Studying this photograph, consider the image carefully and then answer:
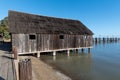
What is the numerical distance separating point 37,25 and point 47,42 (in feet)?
10.1

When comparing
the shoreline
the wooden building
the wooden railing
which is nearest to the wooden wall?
the wooden building

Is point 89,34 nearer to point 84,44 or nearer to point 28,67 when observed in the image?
point 84,44

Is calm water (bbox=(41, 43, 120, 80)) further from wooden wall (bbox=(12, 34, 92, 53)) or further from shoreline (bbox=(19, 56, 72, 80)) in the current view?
wooden wall (bbox=(12, 34, 92, 53))

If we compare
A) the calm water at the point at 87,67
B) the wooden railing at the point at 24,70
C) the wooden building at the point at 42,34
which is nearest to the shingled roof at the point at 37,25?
the wooden building at the point at 42,34

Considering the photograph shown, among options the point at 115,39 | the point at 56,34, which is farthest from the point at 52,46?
the point at 115,39

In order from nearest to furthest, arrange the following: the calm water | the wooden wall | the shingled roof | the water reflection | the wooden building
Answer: the calm water, the water reflection, the wooden wall, the wooden building, the shingled roof

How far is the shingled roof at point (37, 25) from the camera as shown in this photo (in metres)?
17.8

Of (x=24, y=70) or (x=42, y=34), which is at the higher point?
(x=42, y=34)

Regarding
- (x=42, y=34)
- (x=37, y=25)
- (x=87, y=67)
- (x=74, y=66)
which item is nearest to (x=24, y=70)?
(x=74, y=66)

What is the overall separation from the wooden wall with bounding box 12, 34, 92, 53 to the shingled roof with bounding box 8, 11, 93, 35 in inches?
29.0

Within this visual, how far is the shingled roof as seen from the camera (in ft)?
58.5

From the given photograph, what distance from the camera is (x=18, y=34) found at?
1717 centimetres

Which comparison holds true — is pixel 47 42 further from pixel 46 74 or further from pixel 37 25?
pixel 46 74

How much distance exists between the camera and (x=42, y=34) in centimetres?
1939
